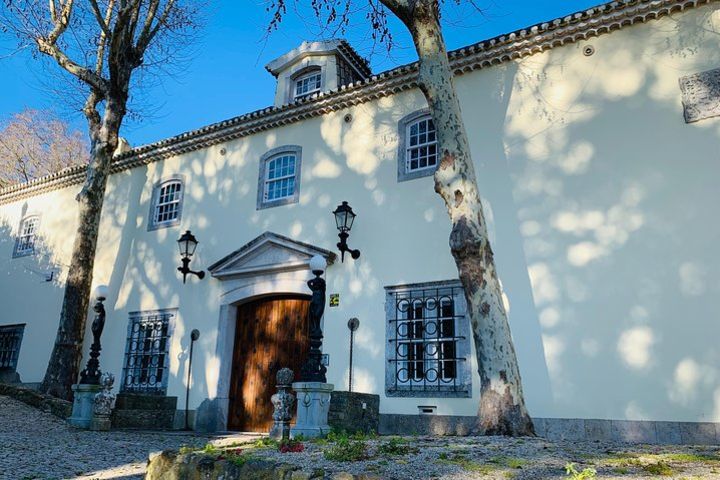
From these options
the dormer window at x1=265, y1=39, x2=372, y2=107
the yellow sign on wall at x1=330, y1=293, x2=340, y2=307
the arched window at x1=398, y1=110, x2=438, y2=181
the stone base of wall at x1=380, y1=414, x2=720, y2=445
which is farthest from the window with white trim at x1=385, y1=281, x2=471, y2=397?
the dormer window at x1=265, y1=39, x2=372, y2=107

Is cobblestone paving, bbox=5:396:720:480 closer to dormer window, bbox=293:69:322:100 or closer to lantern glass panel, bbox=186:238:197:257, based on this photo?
lantern glass panel, bbox=186:238:197:257

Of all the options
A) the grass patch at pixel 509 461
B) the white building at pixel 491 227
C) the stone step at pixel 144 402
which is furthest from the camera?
the stone step at pixel 144 402

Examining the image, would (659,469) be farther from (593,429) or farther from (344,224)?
(344,224)

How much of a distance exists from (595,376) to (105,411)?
25.6 feet

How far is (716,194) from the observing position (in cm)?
741

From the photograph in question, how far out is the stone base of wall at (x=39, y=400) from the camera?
10.5 m

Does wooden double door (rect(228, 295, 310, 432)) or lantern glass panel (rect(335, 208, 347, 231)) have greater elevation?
lantern glass panel (rect(335, 208, 347, 231))

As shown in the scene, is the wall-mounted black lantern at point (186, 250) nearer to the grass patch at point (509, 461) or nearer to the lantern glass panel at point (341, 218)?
the lantern glass panel at point (341, 218)

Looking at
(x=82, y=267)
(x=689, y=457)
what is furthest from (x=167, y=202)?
(x=689, y=457)

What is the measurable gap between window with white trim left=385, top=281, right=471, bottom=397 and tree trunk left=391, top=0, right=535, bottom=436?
6.54 feet

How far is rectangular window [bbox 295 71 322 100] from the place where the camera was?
12.8m

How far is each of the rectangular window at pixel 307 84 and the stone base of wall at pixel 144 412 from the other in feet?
22.6

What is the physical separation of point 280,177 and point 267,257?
5.51ft

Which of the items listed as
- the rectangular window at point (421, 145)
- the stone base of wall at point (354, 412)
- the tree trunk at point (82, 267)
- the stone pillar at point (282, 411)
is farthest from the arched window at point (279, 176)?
the stone pillar at point (282, 411)
